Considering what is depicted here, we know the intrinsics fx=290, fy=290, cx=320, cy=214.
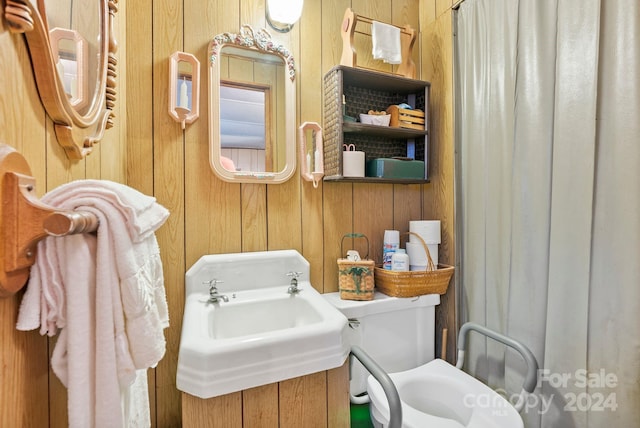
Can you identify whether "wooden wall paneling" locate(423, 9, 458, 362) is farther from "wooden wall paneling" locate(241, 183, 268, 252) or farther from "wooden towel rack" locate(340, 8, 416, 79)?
"wooden wall paneling" locate(241, 183, 268, 252)

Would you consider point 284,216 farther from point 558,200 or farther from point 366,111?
point 558,200

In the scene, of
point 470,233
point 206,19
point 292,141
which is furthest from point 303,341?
point 206,19

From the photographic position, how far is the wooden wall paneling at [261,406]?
75 cm

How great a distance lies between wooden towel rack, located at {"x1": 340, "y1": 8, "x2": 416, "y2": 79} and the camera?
1356 millimetres

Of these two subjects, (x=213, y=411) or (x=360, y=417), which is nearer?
(x=213, y=411)

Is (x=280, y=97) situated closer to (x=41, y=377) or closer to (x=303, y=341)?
(x=303, y=341)

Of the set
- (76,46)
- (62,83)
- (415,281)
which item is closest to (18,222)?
(62,83)

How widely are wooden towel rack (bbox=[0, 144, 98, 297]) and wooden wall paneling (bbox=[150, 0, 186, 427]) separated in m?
0.84

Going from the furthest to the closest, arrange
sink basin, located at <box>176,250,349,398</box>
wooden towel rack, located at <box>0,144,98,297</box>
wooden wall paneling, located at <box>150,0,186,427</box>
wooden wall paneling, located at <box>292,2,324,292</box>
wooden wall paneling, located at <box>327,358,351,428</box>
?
wooden wall paneling, located at <box>292,2,324,292</box>
wooden wall paneling, located at <box>150,0,186,427</box>
wooden wall paneling, located at <box>327,358,351,428</box>
sink basin, located at <box>176,250,349,398</box>
wooden towel rack, located at <box>0,144,98,297</box>

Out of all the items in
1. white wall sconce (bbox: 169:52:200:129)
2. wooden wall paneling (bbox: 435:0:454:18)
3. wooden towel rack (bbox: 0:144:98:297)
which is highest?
wooden wall paneling (bbox: 435:0:454:18)

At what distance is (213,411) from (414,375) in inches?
33.2

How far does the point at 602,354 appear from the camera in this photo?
0.89 meters

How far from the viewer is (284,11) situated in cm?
129

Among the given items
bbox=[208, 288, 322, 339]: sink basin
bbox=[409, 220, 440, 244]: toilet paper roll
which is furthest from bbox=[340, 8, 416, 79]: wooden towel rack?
bbox=[208, 288, 322, 339]: sink basin
